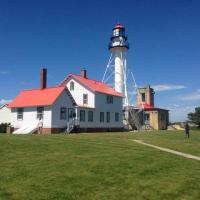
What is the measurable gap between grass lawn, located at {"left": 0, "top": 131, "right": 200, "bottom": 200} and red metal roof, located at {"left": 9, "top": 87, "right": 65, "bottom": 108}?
2100 cm

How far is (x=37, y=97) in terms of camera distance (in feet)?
131

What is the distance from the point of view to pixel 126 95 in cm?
5434

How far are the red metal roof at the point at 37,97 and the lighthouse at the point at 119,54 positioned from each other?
16.9 m

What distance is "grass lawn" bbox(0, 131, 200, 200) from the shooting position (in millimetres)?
9542

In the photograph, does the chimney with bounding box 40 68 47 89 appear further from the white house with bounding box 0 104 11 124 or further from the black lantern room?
the black lantern room

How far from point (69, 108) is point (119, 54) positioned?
20422mm

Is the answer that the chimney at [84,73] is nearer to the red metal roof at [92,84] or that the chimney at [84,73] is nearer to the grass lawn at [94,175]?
the red metal roof at [92,84]

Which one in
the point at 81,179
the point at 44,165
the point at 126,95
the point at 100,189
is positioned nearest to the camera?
the point at 100,189

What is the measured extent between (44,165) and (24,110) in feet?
90.6

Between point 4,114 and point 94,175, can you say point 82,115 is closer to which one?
Answer: point 4,114

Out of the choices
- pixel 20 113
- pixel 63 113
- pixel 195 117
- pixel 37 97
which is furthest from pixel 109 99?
pixel 195 117

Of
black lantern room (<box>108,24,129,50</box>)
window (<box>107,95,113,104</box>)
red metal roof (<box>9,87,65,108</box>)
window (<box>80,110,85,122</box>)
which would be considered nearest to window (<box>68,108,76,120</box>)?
window (<box>80,110,85,122</box>)

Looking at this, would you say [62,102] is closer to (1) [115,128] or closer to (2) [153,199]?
(1) [115,128]

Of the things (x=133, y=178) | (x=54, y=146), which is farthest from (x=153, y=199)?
(x=54, y=146)
